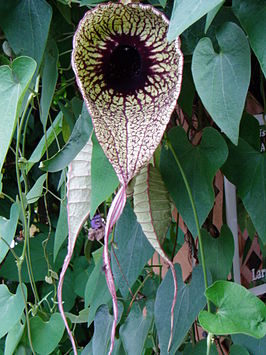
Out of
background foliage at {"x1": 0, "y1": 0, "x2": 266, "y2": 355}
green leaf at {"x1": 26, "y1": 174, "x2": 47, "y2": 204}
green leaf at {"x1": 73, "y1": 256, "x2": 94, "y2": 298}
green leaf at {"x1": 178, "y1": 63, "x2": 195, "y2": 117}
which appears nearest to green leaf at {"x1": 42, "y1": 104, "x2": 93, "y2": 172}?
background foliage at {"x1": 0, "y1": 0, "x2": 266, "y2": 355}

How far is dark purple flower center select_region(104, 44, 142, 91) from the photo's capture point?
44cm

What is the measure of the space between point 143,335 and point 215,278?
0.11 metres

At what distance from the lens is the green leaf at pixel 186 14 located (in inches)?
12.7

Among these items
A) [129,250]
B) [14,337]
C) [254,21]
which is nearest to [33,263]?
[14,337]

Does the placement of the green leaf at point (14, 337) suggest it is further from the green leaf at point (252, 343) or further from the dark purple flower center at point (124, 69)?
the dark purple flower center at point (124, 69)

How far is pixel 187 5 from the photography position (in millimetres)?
344

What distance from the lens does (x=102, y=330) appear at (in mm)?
646

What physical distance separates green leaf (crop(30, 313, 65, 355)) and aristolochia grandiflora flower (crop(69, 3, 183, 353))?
34cm

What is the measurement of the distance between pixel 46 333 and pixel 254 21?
1.48 ft

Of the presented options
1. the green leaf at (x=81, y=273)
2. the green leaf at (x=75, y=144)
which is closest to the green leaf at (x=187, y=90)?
the green leaf at (x=75, y=144)

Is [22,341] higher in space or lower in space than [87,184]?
lower

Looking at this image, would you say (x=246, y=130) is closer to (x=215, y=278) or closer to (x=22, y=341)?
(x=215, y=278)

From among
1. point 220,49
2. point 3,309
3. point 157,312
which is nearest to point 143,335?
point 157,312

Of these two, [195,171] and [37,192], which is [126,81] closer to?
[195,171]
